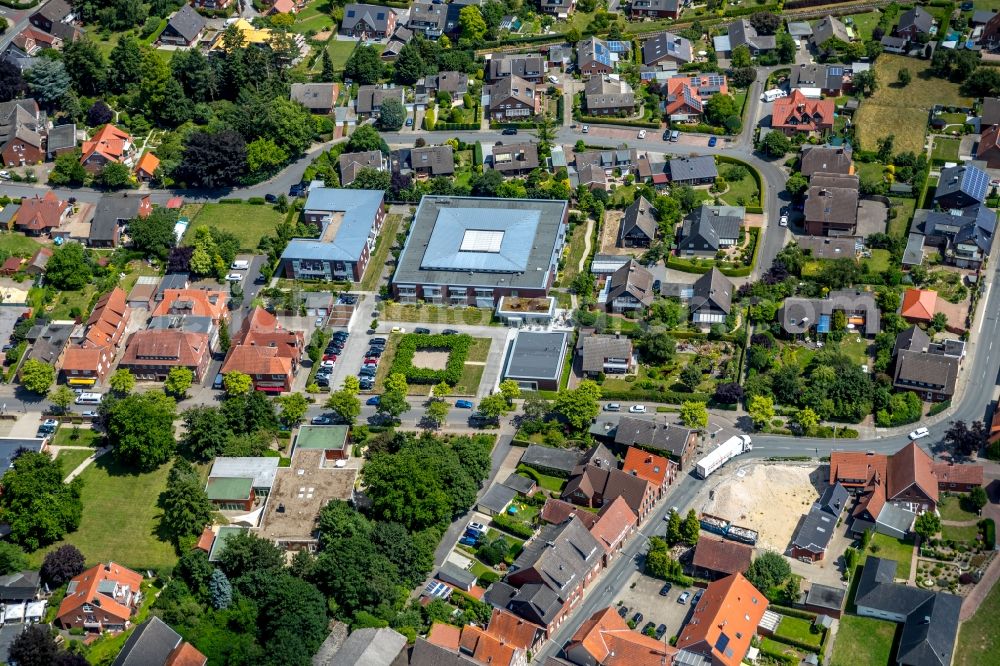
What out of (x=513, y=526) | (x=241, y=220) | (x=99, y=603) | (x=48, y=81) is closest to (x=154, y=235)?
(x=241, y=220)

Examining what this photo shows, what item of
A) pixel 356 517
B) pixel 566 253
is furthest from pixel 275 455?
pixel 566 253

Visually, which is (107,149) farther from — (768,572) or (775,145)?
(768,572)

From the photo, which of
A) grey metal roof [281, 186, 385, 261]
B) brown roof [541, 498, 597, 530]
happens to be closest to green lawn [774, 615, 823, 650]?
brown roof [541, 498, 597, 530]

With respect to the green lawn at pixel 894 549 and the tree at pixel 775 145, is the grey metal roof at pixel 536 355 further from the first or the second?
the tree at pixel 775 145

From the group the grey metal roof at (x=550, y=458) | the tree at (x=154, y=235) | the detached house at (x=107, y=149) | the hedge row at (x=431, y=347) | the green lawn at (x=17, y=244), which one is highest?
the detached house at (x=107, y=149)

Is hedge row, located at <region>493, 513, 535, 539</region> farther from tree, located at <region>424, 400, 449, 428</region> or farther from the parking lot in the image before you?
tree, located at <region>424, 400, 449, 428</region>

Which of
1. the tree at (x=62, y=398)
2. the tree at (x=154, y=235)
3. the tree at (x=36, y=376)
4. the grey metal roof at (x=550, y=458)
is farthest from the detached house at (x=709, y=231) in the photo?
the tree at (x=36, y=376)
